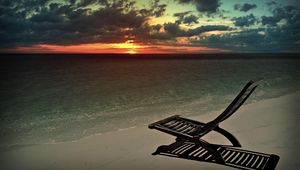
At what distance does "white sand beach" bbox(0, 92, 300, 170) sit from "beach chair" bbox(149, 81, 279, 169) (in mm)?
82

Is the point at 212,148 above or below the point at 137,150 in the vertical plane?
above

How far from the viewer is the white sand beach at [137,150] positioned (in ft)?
7.91

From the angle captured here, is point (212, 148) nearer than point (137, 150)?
Yes

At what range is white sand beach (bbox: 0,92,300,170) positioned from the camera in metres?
2.41

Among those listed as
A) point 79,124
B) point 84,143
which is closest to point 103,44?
point 79,124

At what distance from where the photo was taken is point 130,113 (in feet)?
17.3

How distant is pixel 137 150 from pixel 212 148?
2.41ft

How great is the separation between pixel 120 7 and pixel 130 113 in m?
1.78

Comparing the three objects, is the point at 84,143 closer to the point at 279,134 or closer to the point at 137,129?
the point at 137,129

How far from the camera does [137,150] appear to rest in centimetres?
277

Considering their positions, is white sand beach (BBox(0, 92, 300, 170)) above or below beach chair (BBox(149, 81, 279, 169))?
below

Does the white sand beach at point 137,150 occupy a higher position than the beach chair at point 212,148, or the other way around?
the beach chair at point 212,148

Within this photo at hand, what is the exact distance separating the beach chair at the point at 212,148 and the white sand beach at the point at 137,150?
82 millimetres

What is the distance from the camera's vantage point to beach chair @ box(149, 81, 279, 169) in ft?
7.58
